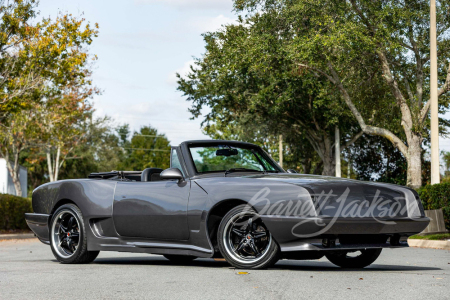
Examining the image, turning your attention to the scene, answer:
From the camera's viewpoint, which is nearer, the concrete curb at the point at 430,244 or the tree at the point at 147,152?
the concrete curb at the point at 430,244

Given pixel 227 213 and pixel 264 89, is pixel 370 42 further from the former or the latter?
pixel 227 213

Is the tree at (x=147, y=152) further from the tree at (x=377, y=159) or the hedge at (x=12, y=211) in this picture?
the hedge at (x=12, y=211)

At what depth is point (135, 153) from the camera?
118 metres

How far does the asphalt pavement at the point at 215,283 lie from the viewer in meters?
5.59

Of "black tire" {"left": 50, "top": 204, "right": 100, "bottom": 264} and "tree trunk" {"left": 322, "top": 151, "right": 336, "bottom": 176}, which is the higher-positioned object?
"tree trunk" {"left": 322, "top": 151, "right": 336, "bottom": 176}

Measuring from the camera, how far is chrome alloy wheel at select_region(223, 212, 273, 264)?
23.3 ft

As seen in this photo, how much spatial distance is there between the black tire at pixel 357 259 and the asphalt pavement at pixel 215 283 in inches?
4.9

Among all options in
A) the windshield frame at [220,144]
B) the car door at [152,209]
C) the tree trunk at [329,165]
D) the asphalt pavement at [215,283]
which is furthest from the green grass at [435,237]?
the tree trunk at [329,165]

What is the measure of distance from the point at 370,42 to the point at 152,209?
655 inches

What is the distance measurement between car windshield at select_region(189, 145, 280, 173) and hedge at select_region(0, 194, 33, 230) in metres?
17.2

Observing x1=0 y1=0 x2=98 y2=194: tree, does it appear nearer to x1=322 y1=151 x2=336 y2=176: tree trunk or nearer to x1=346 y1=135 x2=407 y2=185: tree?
x1=322 y1=151 x2=336 y2=176: tree trunk

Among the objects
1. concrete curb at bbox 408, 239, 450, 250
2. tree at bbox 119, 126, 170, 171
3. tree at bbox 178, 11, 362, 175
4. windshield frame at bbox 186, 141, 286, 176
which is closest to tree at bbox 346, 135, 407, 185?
tree at bbox 178, 11, 362, 175

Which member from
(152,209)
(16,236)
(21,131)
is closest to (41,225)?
(152,209)

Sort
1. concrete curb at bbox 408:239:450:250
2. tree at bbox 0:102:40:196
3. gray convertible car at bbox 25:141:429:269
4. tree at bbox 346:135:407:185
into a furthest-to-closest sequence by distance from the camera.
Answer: tree at bbox 346:135:407:185 < tree at bbox 0:102:40:196 < concrete curb at bbox 408:239:450:250 < gray convertible car at bbox 25:141:429:269
